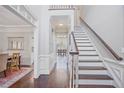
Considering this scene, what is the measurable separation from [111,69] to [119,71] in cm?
54

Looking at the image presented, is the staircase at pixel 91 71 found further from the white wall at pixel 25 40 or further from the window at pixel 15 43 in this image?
the window at pixel 15 43

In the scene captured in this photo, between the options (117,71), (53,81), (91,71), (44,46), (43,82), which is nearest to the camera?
(117,71)

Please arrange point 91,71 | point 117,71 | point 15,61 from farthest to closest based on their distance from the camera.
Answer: point 15,61
point 91,71
point 117,71

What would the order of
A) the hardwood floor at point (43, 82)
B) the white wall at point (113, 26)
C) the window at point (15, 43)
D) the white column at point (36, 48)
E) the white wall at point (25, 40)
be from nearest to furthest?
1. the white wall at point (113, 26)
2. the hardwood floor at point (43, 82)
3. the white column at point (36, 48)
4. the white wall at point (25, 40)
5. the window at point (15, 43)

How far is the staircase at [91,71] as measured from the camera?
3.65 m

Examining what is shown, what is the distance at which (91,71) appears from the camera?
408 cm

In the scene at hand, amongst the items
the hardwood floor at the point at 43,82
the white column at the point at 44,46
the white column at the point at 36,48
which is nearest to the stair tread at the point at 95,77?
the hardwood floor at the point at 43,82

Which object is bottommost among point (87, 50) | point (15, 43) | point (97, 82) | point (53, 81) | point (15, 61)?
point (53, 81)

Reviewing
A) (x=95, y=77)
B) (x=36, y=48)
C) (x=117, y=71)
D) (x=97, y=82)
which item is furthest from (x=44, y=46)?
(x=117, y=71)

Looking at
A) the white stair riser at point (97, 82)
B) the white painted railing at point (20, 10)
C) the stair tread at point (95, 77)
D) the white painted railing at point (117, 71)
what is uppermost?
the white painted railing at point (20, 10)

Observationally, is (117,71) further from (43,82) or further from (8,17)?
(8,17)

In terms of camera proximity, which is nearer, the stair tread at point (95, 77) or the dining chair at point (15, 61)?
the stair tread at point (95, 77)

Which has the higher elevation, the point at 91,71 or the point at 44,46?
the point at 44,46
